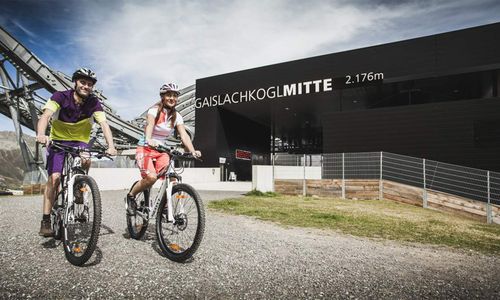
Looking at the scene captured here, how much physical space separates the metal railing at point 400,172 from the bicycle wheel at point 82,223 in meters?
11.2

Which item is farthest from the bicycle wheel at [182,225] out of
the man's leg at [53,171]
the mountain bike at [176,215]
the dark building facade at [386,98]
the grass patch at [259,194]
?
the dark building facade at [386,98]

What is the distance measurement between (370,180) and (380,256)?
9.49 meters

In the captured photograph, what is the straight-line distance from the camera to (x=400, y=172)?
40.2 ft

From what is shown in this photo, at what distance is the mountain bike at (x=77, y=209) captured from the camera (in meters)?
2.75

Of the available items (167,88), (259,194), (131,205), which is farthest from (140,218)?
(259,194)

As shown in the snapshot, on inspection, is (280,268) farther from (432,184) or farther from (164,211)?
(432,184)

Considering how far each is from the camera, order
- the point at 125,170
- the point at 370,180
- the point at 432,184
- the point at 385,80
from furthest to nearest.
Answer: the point at 385,80 < the point at 125,170 < the point at 370,180 < the point at 432,184

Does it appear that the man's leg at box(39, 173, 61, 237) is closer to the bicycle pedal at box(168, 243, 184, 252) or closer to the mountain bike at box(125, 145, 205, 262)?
the mountain bike at box(125, 145, 205, 262)

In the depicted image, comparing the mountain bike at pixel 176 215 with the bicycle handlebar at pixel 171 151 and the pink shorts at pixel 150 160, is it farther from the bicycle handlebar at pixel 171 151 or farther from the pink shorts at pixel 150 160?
the pink shorts at pixel 150 160

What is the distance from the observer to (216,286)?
2451 millimetres

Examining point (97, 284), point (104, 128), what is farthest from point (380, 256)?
point (104, 128)

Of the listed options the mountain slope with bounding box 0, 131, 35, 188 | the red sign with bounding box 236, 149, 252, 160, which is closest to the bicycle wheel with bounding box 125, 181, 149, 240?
the red sign with bounding box 236, 149, 252, 160

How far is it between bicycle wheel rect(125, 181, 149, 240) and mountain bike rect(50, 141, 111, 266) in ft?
2.46

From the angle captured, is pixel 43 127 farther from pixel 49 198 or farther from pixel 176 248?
pixel 176 248
